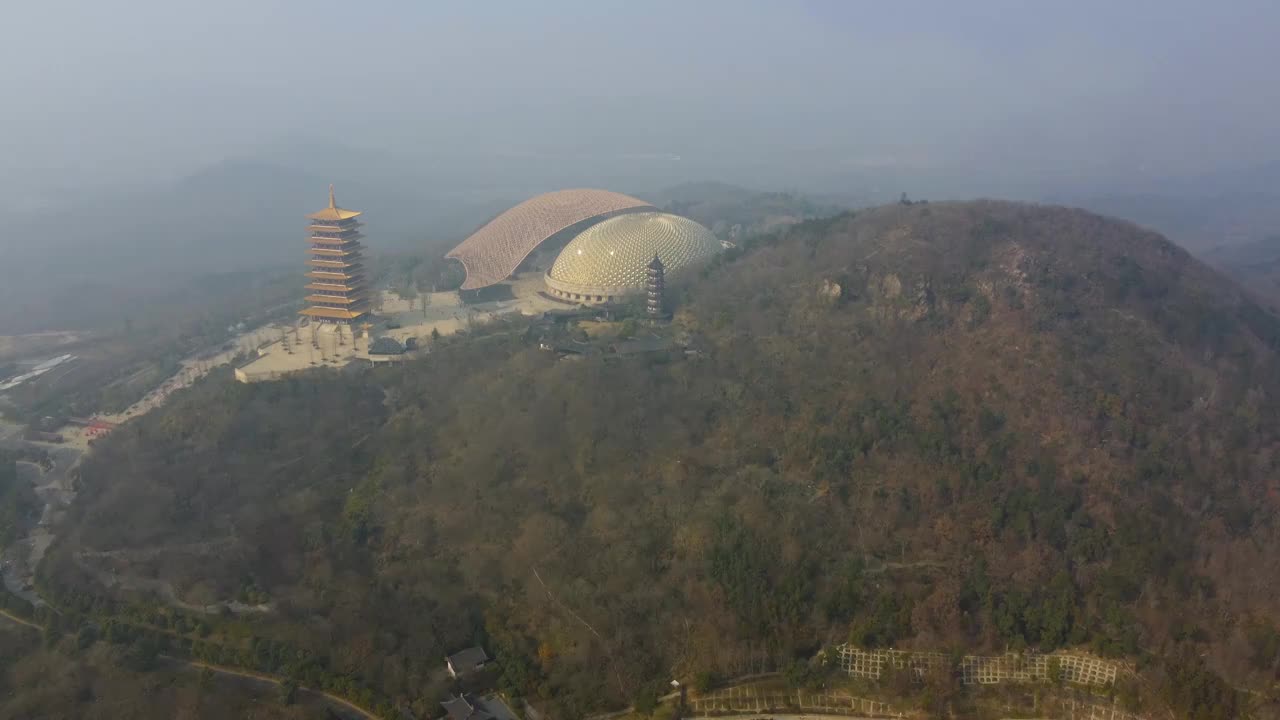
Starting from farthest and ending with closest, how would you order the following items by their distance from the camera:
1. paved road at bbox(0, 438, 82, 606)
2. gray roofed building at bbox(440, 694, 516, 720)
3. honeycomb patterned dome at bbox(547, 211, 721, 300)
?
honeycomb patterned dome at bbox(547, 211, 721, 300)
paved road at bbox(0, 438, 82, 606)
gray roofed building at bbox(440, 694, 516, 720)

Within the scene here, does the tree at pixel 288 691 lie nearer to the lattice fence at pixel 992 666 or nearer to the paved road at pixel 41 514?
the paved road at pixel 41 514

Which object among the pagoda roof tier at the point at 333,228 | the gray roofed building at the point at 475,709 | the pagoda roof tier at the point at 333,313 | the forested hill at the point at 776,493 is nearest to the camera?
the gray roofed building at the point at 475,709

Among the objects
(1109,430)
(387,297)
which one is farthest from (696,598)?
(387,297)

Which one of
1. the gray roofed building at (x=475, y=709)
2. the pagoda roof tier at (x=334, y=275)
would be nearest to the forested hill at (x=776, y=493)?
the gray roofed building at (x=475, y=709)

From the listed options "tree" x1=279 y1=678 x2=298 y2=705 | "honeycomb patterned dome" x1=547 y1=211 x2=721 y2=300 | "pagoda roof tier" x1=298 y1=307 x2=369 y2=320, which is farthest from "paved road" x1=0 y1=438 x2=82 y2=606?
"honeycomb patterned dome" x1=547 y1=211 x2=721 y2=300

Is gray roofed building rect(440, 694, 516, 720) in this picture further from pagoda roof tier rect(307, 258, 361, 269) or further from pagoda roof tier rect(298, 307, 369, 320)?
pagoda roof tier rect(307, 258, 361, 269)

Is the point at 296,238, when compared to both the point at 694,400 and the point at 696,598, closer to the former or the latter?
the point at 694,400
